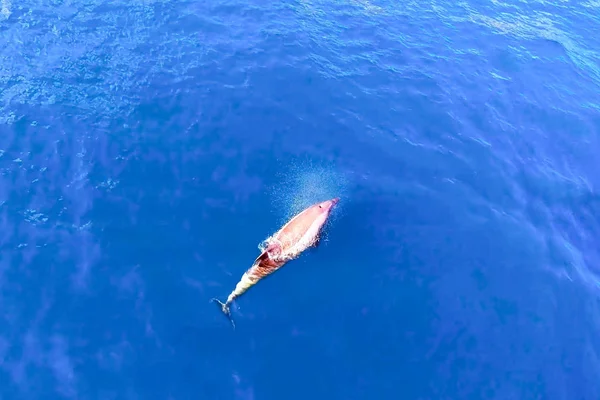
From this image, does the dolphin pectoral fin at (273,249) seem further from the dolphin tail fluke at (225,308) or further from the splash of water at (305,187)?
the dolphin tail fluke at (225,308)

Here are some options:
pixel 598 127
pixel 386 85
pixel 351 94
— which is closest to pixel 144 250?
pixel 351 94

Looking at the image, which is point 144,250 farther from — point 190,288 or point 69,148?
point 69,148

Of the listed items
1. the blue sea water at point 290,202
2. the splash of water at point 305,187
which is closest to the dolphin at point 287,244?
the blue sea water at point 290,202

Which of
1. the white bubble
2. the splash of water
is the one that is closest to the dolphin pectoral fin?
the splash of water

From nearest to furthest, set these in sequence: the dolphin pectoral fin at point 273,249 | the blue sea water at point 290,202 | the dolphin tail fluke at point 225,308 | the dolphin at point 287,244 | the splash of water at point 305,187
A: the blue sea water at point 290,202 < the dolphin tail fluke at point 225,308 < the dolphin at point 287,244 < the dolphin pectoral fin at point 273,249 < the splash of water at point 305,187

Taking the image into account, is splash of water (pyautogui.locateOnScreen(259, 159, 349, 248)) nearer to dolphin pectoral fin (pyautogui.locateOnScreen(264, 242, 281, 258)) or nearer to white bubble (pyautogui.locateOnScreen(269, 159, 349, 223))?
white bubble (pyautogui.locateOnScreen(269, 159, 349, 223))

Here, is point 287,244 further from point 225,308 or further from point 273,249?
point 225,308
